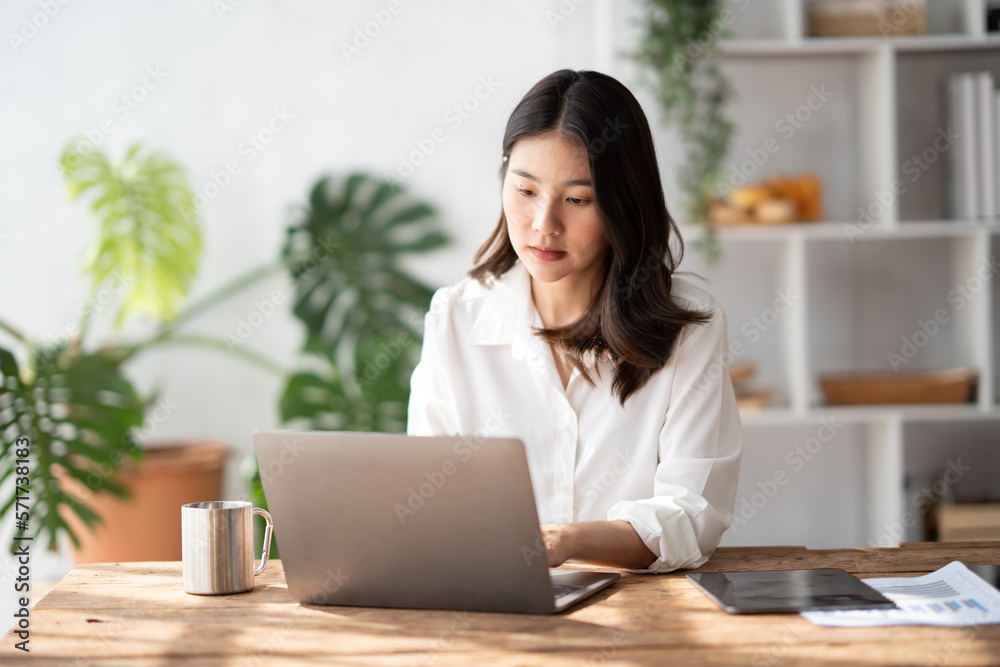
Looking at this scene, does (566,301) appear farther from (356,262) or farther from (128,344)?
(128,344)

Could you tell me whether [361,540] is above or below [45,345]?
below

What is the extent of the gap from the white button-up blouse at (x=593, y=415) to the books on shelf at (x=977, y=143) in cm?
149

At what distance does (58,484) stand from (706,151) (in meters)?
1.97

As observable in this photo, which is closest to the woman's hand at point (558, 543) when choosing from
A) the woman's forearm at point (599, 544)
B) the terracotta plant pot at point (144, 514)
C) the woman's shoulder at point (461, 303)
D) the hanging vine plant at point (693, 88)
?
the woman's forearm at point (599, 544)

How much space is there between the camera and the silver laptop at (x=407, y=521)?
1033 millimetres

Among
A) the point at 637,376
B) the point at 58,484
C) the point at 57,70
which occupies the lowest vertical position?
the point at 58,484

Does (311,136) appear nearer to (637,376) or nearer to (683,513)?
(637,376)

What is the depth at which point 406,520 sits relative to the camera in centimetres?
107

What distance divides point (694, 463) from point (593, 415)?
240mm

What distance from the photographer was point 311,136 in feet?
10.4

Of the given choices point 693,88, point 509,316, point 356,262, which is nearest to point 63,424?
point 356,262

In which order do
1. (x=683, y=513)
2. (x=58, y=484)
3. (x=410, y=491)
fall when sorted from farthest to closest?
(x=58, y=484) < (x=683, y=513) < (x=410, y=491)

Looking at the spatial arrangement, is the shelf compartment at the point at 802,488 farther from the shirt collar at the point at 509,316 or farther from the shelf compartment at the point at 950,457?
the shirt collar at the point at 509,316

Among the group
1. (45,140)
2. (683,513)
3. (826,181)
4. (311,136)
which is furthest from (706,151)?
(45,140)
